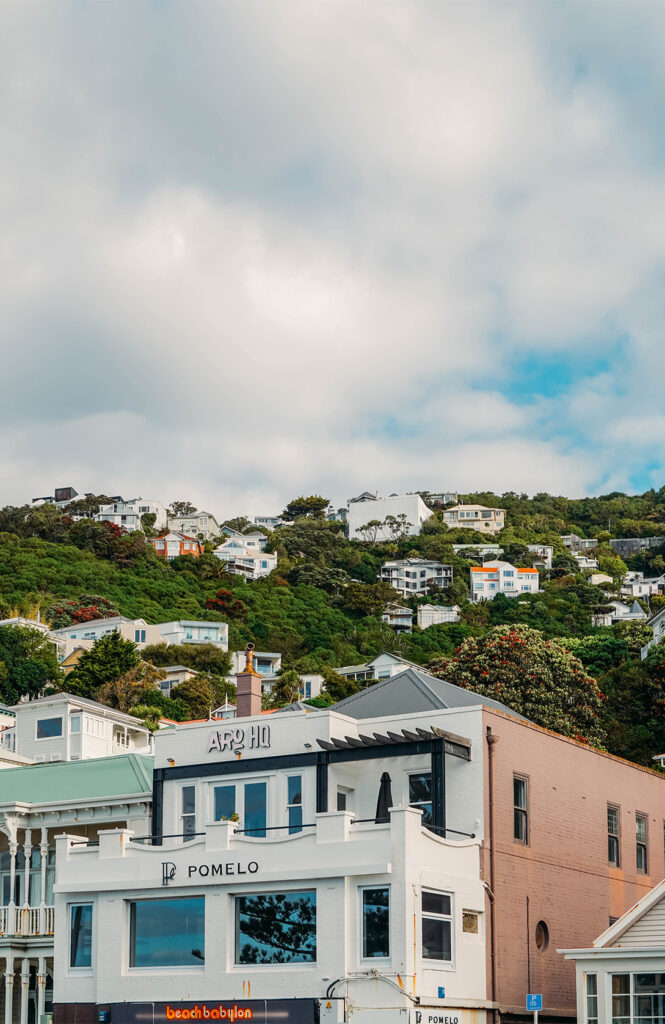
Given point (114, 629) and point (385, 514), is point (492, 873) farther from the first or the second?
point (385, 514)

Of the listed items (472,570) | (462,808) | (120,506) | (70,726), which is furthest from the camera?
(120,506)

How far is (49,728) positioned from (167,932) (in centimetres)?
3627

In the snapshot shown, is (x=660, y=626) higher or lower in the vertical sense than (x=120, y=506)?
lower

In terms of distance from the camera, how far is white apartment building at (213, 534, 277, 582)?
16762cm

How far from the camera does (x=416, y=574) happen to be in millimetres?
172375

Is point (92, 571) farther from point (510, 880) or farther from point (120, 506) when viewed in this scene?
point (510, 880)

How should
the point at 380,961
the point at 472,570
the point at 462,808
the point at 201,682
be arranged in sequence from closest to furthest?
1. the point at 380,961
2. the point at 462,808
3. the point at 201,682
4. the point at 472,570

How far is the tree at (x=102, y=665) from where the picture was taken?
91375 millimetres

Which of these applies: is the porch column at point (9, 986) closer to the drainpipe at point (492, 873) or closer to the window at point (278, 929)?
the window at point (278, 929)

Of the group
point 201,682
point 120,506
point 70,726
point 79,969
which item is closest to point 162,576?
point 120,506

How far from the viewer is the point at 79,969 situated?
3122 cm

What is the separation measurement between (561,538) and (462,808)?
166 meters

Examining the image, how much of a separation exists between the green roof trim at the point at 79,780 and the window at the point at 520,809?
9571 millimetres

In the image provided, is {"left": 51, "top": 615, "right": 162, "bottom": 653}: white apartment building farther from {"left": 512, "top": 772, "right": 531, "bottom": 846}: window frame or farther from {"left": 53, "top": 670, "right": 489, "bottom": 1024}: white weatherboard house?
{"left": 512, "top": 772, "right": 531, "bottom": 846}: window frame
